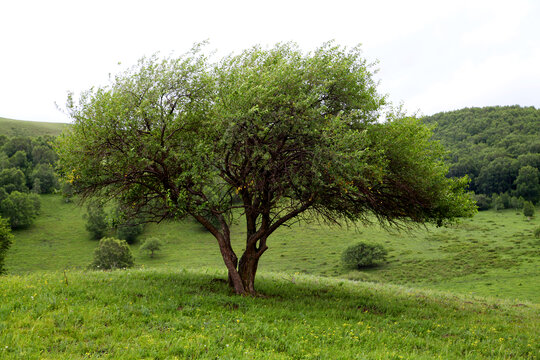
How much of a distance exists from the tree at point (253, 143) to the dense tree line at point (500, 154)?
105 m

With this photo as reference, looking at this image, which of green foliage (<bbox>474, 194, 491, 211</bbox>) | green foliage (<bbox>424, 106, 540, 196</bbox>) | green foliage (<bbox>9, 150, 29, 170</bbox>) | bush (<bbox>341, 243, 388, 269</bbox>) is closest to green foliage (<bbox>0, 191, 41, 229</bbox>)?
green foliage (<bbox>9, 150, 29, 170</bbox>)

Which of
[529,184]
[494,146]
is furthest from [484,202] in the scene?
[494,146]

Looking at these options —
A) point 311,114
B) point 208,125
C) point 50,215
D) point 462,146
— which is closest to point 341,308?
point 311,114

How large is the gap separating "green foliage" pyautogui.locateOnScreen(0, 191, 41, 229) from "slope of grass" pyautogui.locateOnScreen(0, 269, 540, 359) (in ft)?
314

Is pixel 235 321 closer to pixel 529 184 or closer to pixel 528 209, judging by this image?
pixel 528 209

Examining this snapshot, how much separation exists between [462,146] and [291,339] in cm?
18955

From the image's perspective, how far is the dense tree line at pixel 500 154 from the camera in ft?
438

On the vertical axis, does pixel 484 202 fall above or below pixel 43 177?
above

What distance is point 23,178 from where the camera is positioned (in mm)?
114812

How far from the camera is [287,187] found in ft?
46.6

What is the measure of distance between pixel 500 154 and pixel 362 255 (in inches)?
4737

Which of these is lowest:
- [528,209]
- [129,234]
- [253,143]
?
[129,234]

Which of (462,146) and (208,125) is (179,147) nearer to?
(208,125)

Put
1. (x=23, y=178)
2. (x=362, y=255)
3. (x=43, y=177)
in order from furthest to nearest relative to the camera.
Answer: (x=43, y=177) → (x=23, y=178) → (x=362, y=255)
